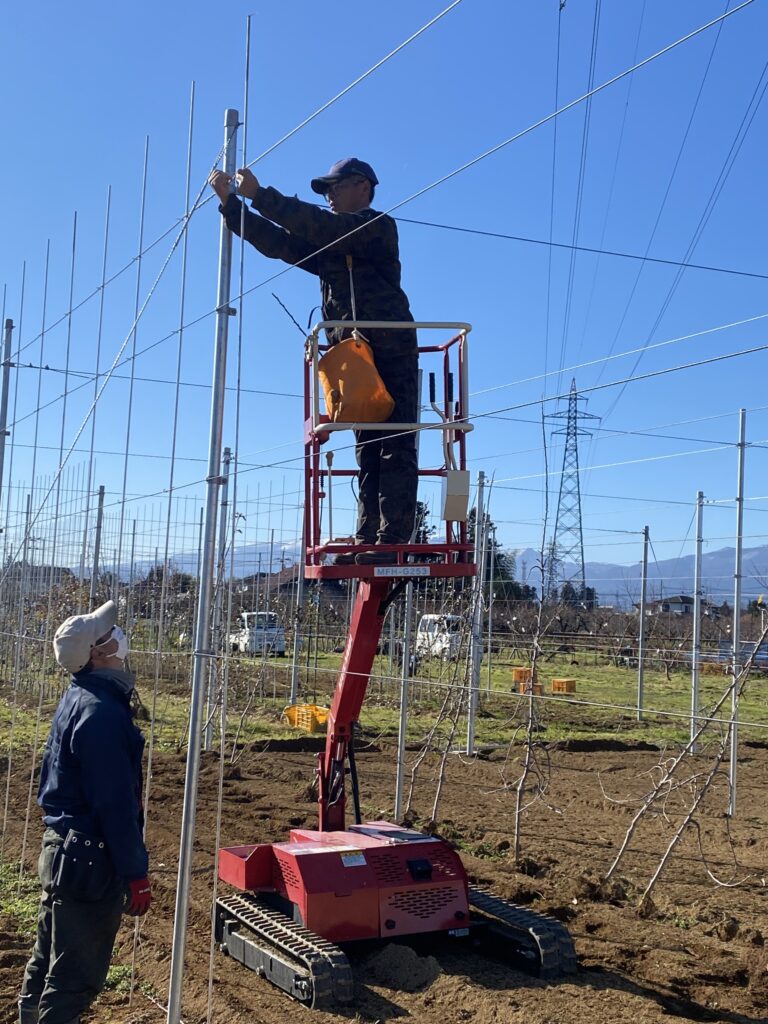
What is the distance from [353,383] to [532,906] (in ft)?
10.8

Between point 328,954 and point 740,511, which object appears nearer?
point 328,954

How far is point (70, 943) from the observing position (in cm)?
365

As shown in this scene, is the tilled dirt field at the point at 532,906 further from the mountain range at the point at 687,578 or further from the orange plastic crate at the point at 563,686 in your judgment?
the orange plastic crate at the point at 563,686

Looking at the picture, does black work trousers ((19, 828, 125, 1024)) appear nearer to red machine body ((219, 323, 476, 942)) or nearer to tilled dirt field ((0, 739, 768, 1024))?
tilled dirt field ((0, 739, 768, 1024))

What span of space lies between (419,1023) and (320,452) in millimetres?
2746

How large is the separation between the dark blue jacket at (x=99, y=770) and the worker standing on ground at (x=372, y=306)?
66.9 inches

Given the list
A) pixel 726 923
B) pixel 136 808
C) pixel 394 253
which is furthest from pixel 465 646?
pixel 136 808

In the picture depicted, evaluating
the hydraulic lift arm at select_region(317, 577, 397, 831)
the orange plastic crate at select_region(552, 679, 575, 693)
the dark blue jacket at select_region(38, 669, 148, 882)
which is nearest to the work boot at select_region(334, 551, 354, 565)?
the hydraulic lift arm at select_region(317, 577, 397, 831)

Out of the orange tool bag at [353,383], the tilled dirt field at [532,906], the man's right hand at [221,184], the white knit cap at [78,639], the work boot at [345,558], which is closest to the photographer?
the white knit cap at [78,639]

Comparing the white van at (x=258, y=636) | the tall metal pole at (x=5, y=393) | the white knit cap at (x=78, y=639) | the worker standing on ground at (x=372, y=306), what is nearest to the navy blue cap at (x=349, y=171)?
the worker standing on ground at (x=372, y=306)

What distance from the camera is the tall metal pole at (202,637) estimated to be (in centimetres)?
380

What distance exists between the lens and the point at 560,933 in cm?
495

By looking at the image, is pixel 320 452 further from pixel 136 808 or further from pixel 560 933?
pixel 560 933

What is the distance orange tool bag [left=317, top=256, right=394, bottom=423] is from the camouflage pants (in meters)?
0.18
